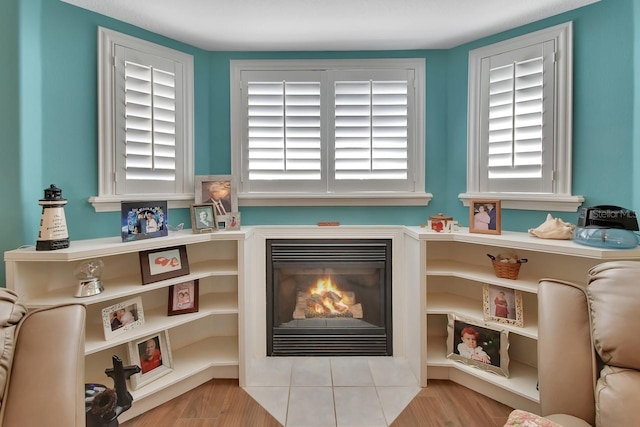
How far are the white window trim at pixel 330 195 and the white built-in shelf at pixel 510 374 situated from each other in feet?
3.71

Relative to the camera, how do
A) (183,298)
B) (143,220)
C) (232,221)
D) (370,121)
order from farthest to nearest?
(370,121) → (232,221) → (183,298) → (143,220)

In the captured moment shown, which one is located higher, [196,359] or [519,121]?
[519,121]

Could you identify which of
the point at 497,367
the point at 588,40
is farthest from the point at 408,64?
the point at 497,367

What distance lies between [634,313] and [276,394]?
194cm

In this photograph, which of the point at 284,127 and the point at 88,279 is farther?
the point at 284,127

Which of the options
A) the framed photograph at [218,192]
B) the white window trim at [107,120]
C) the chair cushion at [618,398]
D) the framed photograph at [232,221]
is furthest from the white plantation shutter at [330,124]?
the chair cushion at [618,398]

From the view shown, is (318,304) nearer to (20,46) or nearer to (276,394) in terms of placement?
(276,394)

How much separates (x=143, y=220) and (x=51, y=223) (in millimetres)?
460

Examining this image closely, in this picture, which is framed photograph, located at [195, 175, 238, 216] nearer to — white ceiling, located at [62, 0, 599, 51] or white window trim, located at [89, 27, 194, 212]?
white window trim, located at [89, 27, 194, 212]

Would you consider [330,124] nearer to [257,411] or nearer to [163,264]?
[163,264]

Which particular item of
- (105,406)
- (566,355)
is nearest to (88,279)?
(105,406)

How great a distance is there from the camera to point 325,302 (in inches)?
115

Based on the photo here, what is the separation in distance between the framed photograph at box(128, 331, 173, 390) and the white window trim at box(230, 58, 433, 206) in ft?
3.72

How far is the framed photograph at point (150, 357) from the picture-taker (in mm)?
2145
